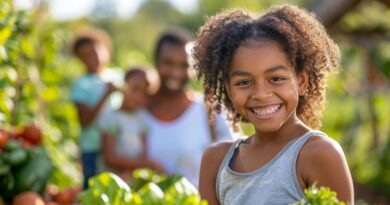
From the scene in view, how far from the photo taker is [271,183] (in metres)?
2.69

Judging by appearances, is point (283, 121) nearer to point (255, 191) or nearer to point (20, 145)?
point (255, 191)

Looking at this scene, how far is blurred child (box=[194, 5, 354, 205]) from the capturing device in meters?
2.66

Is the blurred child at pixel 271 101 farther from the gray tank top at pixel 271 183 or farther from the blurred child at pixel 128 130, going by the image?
the blurred child at pixel 128 130

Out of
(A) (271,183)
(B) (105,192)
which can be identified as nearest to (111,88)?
(A) (271,183)

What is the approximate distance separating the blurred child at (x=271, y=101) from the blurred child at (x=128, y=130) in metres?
2.50

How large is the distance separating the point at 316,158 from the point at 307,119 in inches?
18.9

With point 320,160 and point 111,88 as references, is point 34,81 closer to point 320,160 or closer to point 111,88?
point 111,88

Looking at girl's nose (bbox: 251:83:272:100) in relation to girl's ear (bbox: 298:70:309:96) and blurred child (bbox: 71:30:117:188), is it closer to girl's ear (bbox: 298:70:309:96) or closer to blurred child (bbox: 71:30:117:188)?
girl's ear (bbox: 298:70:309:96)

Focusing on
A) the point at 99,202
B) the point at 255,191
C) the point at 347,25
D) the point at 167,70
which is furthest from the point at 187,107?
the point at 347,25

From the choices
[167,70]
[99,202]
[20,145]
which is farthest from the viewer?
[167,70]

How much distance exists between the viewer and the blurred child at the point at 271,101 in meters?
2.66

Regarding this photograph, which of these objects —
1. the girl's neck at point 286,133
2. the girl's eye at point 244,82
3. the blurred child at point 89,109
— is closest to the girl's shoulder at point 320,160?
the girl's neck at point 286,133

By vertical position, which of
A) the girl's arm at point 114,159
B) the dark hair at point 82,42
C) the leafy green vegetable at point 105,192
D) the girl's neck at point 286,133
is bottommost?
the girl's arm at point 114,159

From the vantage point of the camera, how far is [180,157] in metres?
5.44
